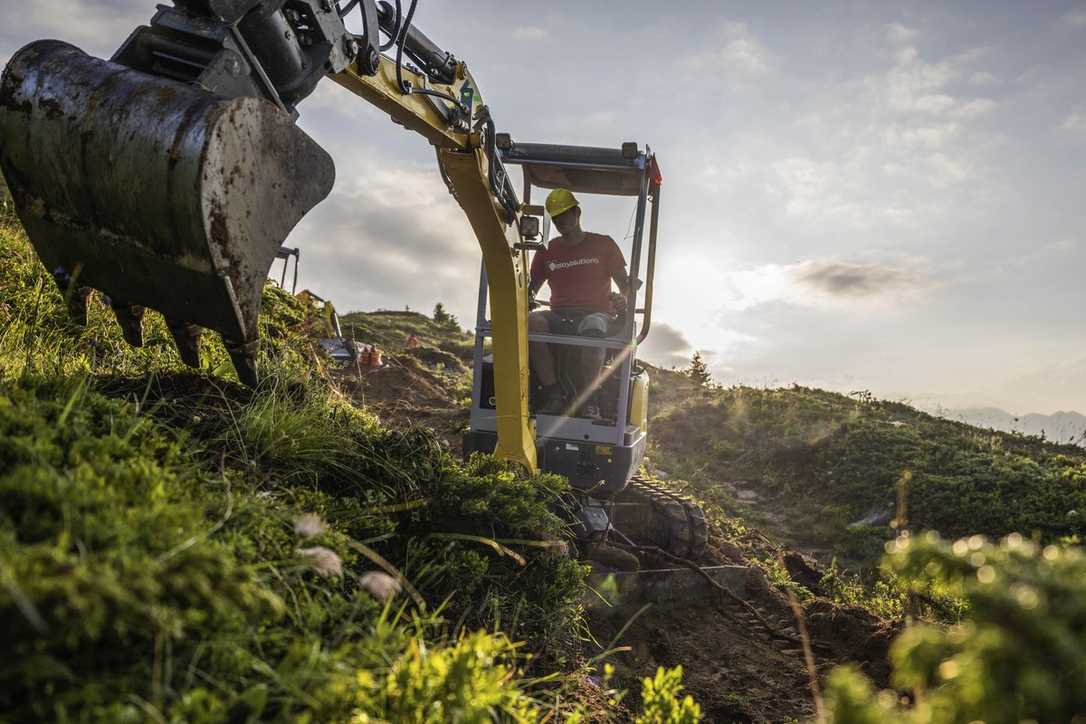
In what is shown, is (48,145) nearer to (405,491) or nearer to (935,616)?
(405,491)

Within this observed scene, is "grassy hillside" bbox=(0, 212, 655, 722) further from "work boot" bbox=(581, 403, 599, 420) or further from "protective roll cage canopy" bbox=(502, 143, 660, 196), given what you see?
"protective roll cage canopy" bbox=(502, 143, 660, 196)

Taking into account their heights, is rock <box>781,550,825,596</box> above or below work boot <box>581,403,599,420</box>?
below

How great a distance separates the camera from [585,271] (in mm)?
6355

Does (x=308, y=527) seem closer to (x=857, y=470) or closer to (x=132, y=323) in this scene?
(x=132, y=323)

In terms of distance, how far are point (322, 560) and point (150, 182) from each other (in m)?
1.28

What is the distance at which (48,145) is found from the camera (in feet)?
7.54

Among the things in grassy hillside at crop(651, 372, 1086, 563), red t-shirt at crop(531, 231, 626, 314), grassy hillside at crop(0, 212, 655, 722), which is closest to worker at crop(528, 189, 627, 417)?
red t-shirt at crop(531, 231, 626, 314)

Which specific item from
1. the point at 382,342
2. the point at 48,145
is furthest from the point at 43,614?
the point at 382,342

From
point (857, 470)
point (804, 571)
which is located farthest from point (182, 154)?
point (857, 470)

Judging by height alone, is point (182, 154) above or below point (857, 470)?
above

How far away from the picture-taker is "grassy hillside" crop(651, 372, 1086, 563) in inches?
334

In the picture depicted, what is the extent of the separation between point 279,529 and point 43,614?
3.17ft

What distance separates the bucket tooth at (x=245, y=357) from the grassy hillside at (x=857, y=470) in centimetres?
512

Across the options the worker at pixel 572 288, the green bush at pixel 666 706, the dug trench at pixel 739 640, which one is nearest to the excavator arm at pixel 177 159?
the green bush at pixel 666 706
